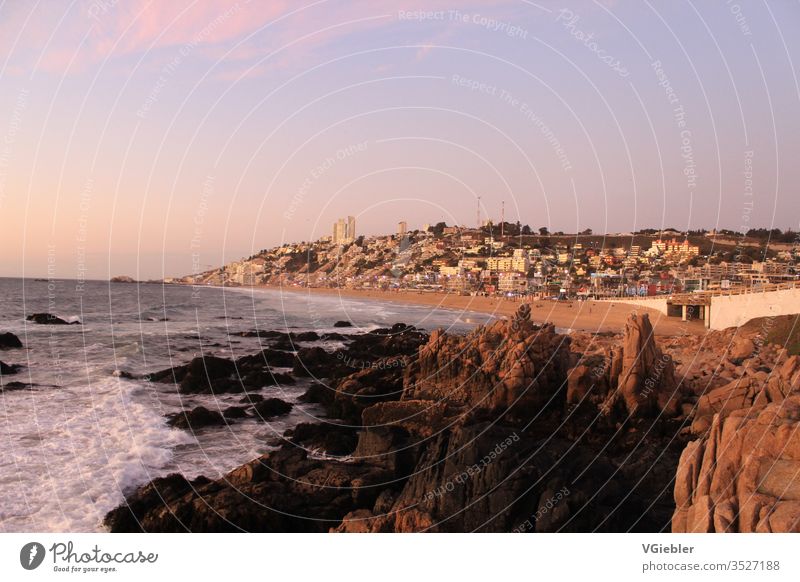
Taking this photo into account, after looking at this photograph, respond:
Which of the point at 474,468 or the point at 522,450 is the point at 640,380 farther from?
the point at 474,468

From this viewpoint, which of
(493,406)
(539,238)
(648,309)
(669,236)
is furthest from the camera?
(539,238)

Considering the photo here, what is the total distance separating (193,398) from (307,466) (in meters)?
9.42

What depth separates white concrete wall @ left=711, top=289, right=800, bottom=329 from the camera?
22.9 m

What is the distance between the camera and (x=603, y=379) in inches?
591

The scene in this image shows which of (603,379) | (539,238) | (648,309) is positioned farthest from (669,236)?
(603,379)

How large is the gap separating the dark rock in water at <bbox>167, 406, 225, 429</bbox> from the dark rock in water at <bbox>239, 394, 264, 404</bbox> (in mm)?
1837

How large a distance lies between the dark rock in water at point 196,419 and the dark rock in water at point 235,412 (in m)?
0.27

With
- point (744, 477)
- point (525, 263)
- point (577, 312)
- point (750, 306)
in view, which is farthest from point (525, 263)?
point (744, 477)

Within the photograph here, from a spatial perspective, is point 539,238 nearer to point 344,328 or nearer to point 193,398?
point 344,328

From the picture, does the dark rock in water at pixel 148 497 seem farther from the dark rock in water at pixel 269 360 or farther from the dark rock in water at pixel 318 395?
the dark rock in water at pixel 269 360

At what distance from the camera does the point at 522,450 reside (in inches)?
388

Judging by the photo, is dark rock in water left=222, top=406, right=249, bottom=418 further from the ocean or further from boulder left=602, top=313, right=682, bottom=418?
boulder left=602, top=313, right=682, bottom=418

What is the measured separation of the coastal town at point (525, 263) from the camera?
64.8m

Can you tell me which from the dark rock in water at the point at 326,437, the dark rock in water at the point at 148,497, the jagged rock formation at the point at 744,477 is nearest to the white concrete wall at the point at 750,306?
the dark rock in water at the point at 326,437
